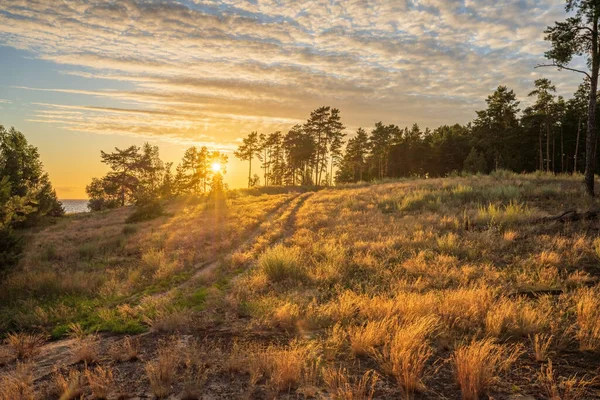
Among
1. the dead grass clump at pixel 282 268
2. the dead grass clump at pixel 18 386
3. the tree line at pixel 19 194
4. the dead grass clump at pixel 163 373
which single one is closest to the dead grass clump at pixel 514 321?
the dead grass clump at pixel 163 373

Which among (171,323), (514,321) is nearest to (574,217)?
(514,321)

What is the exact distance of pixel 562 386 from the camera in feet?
13.3

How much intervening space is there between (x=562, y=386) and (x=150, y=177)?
8510 centimetres

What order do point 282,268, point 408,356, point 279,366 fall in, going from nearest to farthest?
point 408,356
point 279,366
point 282,268

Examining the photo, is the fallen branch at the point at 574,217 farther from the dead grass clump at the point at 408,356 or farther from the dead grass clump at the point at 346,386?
the dead grass clump at the point at 346,386

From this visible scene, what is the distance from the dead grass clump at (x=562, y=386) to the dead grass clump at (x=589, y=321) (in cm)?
104

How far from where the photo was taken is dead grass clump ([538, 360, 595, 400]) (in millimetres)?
3781

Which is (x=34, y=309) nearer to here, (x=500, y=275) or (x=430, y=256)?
(x=430, y=256)

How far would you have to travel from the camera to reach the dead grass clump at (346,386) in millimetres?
3918

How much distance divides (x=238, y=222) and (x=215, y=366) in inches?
693

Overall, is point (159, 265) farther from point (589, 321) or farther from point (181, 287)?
point (589, 321)

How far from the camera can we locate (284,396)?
4.20 m

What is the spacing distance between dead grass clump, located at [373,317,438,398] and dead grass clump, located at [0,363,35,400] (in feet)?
16.0

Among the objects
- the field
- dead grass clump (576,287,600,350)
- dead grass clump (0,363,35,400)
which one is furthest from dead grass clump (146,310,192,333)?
dead grass clump (576,287,600,350)
